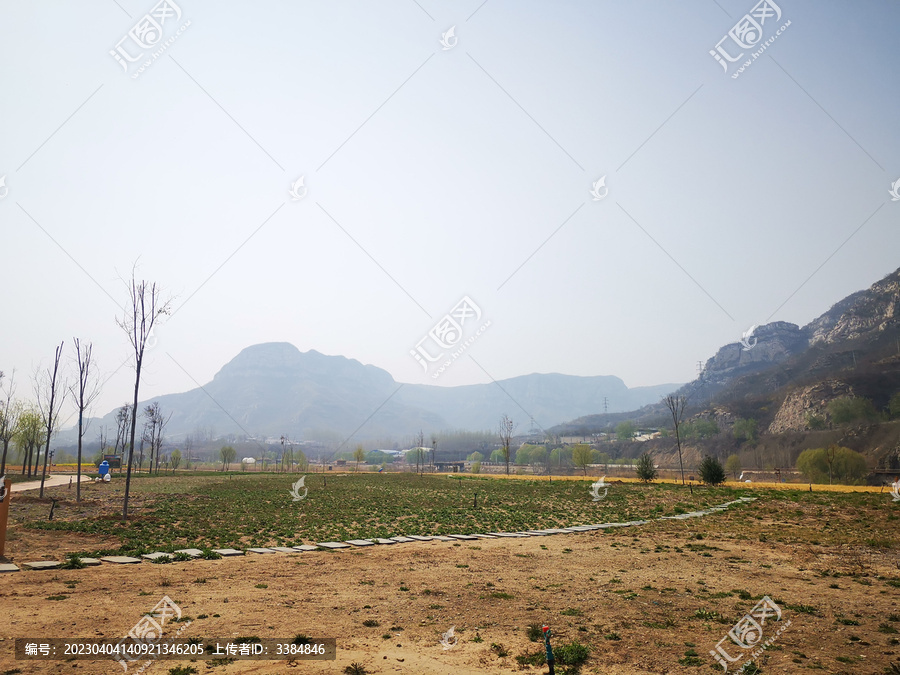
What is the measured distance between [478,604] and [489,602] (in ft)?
1.02

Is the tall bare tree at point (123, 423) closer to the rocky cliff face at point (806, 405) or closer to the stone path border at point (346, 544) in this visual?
the stone path border at point (346, 544)

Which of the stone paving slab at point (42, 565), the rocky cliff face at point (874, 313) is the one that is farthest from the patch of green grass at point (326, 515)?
the rocky cliff face at point (874, 313)

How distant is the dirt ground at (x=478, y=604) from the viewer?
8.52 m

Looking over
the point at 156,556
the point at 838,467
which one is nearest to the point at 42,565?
the point at 156,556

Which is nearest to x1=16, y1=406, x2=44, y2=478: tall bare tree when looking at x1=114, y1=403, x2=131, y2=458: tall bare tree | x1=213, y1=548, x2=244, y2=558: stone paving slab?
x1=114, y1=403, x2=131, y2=458: tall bare tree

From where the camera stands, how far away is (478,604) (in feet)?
38.3

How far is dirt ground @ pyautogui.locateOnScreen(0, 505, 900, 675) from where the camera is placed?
8516 mm

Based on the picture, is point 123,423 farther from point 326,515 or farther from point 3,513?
point 3,513

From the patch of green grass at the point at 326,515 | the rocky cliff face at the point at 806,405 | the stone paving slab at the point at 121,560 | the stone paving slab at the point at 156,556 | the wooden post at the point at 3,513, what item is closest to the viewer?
the wooden post at the point at 3,513

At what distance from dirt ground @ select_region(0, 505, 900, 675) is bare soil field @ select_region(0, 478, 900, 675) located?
0.05m

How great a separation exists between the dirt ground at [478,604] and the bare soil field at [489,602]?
46 millimetres

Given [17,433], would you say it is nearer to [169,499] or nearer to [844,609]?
[169,499]

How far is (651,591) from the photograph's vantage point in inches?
509

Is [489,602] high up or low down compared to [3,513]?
down
